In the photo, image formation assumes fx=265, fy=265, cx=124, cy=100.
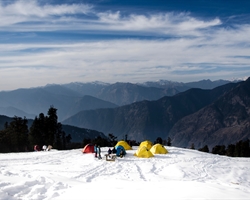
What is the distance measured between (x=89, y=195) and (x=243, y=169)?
25217mm

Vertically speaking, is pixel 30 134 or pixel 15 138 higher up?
pixel 30 134

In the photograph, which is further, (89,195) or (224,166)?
(224,166)

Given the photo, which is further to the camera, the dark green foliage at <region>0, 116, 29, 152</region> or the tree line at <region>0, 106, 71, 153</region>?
the tree line at <region>0, 106, 71, 153</region>

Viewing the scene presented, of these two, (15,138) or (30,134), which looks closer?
(15,138)

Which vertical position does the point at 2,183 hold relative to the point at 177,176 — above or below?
above

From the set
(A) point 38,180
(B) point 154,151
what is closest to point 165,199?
(A) point 38,180

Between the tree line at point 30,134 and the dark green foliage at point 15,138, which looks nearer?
the dark green foliage at point 15,138

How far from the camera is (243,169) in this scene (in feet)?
103

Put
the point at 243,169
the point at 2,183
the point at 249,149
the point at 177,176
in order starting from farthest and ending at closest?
the point at 249,149
the point at 243,169
the point at 177,176
the point at 2,183

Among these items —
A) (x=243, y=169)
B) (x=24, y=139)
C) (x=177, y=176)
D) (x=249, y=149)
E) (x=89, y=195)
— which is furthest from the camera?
(x=249, y=149)

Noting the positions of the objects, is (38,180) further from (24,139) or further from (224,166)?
(24,139)

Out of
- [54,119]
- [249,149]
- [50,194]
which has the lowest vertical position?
[249,149]

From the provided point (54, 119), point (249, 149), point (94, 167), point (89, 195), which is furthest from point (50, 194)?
point (249, 149)

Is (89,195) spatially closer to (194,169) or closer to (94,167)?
(94,167)
